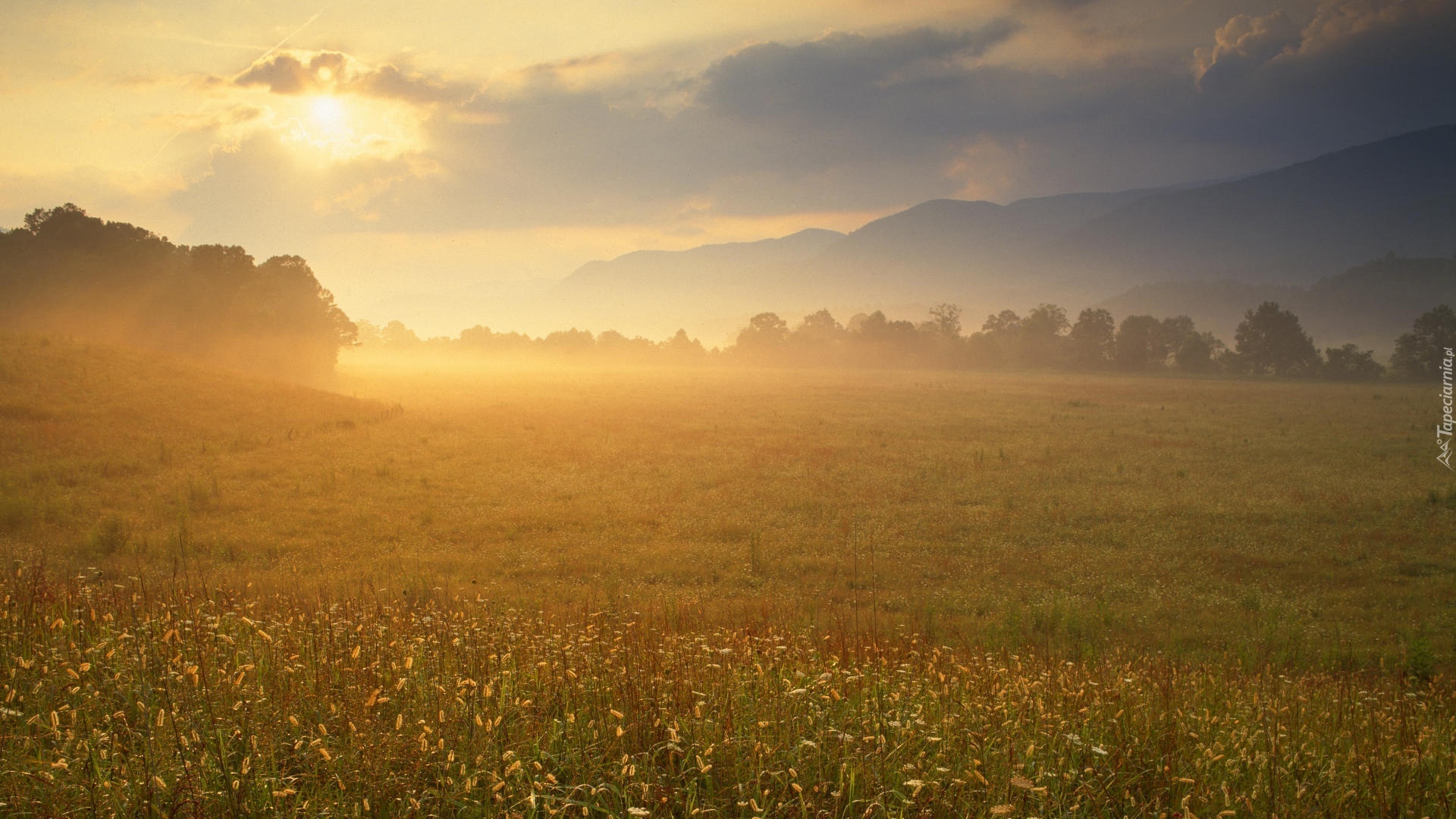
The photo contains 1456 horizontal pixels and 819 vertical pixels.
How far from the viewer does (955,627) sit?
11727 mm

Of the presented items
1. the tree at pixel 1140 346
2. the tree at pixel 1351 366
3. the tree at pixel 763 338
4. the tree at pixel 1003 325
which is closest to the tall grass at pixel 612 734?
the tree at pixel 1351 366

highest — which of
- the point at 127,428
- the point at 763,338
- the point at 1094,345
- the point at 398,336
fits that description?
the point at 763,338

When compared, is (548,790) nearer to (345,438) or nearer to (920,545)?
(920,545)

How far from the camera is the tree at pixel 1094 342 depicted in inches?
4343

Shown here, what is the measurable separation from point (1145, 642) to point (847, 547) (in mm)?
6361

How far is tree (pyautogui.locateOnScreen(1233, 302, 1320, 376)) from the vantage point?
91.9 m

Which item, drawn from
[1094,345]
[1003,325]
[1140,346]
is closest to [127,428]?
[1094,345]

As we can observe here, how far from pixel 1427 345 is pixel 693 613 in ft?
338

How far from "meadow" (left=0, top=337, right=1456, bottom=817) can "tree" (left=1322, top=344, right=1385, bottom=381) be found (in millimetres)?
63939

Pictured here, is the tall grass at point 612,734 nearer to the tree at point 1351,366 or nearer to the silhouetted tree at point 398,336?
the tree at point 1351,366

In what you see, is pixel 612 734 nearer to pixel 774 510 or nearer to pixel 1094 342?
pixel 774 510

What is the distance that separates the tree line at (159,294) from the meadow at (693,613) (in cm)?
1482

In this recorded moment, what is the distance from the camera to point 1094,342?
363 ft

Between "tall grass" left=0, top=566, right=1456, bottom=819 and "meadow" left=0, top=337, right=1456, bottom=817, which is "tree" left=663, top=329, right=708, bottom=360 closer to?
"meadow" left=0, top=337, right=1456, bottom=817
